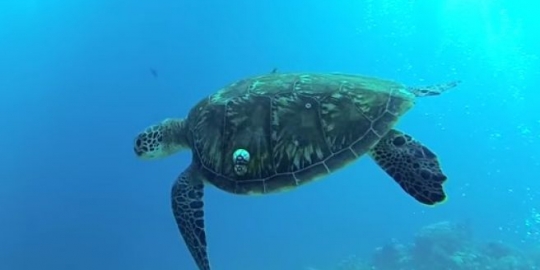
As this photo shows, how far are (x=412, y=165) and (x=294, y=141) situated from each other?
81 centimetres

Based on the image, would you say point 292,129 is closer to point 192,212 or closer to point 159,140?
point 192,212

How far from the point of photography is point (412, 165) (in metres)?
3.46

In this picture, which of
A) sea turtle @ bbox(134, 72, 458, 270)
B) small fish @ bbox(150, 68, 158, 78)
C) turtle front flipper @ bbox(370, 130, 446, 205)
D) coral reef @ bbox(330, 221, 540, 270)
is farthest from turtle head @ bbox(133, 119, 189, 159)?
small fish @ bbox(150, 68, 158, 78)

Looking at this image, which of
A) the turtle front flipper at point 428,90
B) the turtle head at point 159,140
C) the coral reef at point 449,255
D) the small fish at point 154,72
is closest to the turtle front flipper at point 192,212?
the turtle head at point 159,140

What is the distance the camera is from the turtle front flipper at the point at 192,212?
12.2ft

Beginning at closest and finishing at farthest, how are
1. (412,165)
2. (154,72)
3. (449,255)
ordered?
(412,165) → (449,255) → (154,72)

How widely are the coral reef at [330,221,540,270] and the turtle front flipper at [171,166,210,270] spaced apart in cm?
899

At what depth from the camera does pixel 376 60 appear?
135ft

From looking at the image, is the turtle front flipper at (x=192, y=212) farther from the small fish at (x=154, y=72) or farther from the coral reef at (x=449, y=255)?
the small fish at (x=154, y=72)

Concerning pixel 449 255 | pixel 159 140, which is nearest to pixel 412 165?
pixel 159 140

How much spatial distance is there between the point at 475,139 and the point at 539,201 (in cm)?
1664

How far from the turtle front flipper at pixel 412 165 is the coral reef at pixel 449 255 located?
870cm

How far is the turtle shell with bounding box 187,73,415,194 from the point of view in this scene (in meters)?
3.59

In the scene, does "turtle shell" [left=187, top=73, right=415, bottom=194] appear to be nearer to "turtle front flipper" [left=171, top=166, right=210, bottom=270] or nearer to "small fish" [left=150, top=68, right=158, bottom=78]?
"turtle front flipper" [left=171, top=166, right=210, bottom=270]
